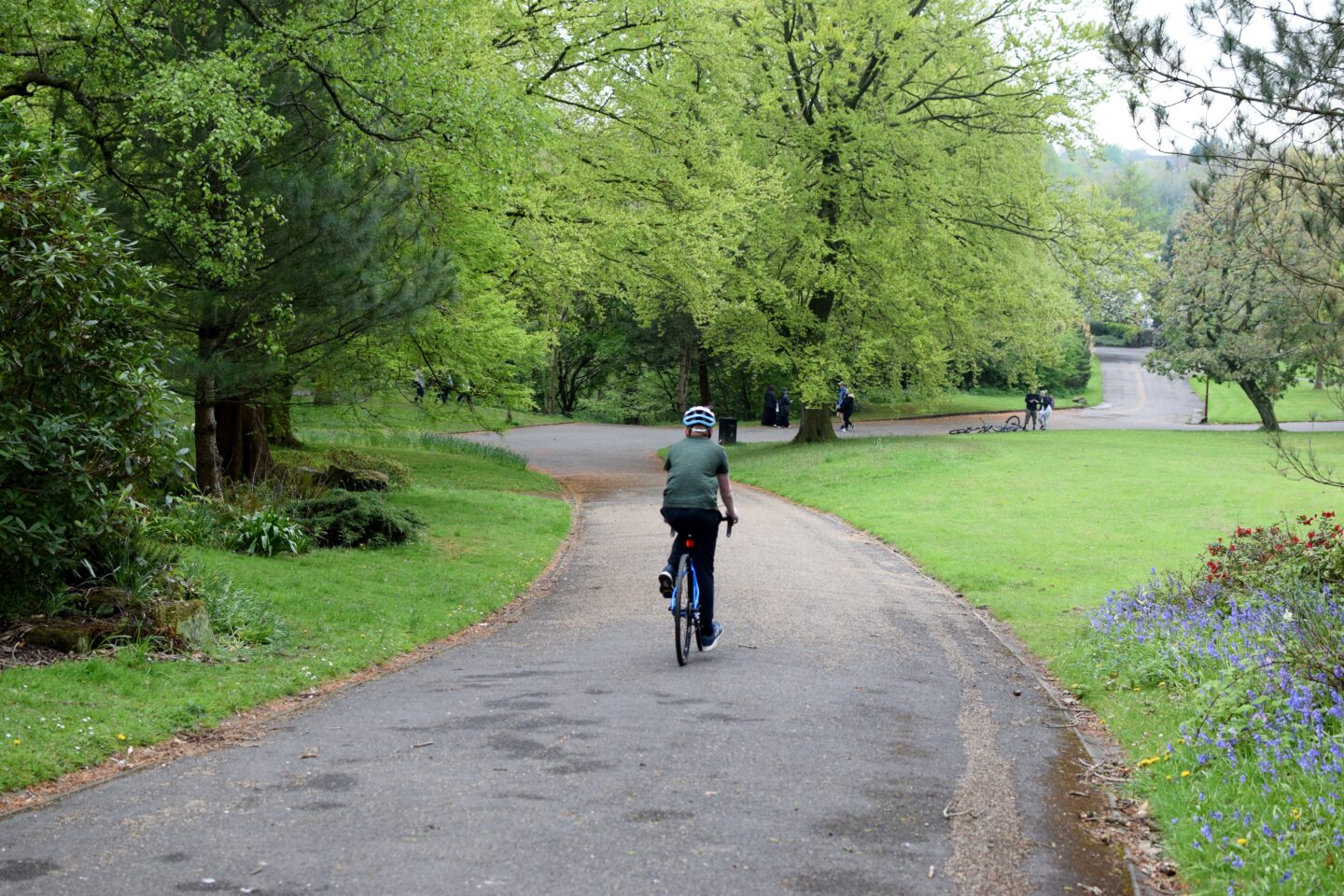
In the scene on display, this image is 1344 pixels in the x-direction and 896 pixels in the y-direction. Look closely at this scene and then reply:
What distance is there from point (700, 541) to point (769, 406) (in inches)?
1561

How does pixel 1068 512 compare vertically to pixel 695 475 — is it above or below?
below

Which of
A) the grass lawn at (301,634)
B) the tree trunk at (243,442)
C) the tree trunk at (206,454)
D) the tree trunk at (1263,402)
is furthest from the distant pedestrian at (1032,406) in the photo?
the tree trunk at (206,454)

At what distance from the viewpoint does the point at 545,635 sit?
1098cm

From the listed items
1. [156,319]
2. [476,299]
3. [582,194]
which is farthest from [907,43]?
[156,319]

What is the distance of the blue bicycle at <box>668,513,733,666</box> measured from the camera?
30.8 ft

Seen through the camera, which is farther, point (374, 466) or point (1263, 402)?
point (1263, 402)

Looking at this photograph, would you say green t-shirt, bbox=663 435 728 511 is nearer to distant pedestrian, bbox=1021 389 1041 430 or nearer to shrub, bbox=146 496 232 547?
shrub, bbox=146 496 232 547

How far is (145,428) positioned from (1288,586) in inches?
365

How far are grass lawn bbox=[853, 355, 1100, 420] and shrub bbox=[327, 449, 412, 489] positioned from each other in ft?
106

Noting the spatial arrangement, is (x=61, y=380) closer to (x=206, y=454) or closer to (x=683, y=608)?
(x=683, y=608)

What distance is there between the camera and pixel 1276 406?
63875mm

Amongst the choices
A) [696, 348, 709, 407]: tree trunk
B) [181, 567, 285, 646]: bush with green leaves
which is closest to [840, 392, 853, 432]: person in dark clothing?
[696, 348, 709, 407]: tree trunk

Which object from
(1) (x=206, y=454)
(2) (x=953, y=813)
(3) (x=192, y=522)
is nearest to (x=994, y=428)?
(1) (x=206, y=454)

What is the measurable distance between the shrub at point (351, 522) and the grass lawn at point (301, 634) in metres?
0.34
